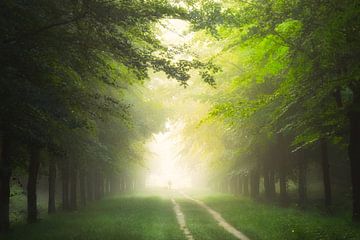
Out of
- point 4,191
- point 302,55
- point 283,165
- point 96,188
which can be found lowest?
point 96,188

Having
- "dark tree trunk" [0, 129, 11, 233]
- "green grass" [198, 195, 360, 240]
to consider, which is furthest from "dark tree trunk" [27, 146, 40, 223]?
"green grass" [198, 195, 360, 240]

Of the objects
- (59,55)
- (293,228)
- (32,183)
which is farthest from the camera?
(32,183)

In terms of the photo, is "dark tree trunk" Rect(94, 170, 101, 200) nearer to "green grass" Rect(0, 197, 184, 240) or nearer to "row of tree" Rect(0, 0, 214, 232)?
"green grass" Rect(0, 197, 184, 240)

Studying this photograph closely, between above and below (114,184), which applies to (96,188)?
above

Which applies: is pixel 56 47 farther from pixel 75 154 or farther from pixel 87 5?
pixel 75 154

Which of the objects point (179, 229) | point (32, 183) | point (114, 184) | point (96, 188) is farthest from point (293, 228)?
point (114, 184)

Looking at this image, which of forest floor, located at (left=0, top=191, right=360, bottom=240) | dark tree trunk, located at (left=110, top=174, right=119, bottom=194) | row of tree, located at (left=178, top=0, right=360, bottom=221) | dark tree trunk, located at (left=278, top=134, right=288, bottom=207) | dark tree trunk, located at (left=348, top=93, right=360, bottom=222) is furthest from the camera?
dark tree trunk, located at (left=110, top=174, right=119, bottom=194)

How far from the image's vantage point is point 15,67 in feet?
39.7

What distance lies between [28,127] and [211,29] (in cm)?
636

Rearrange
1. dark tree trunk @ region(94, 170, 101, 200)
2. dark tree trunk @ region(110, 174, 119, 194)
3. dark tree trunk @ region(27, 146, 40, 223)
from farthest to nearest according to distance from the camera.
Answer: dark tree trunk @ region(110, 174, 119, 194) < dark tree trunk @ region(94, 170, 101, 200) < dark tree trunk @ region(27, 146, 40, 223)

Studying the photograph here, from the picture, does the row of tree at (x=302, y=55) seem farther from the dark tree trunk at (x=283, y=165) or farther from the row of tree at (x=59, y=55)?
the dark tree trunk at (x=283, y=165)

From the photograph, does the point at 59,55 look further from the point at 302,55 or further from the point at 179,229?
the point at 179,229

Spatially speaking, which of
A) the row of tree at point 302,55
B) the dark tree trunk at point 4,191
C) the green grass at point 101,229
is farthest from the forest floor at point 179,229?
the row of tree at point 302,55

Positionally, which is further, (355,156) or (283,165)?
(283,165)
